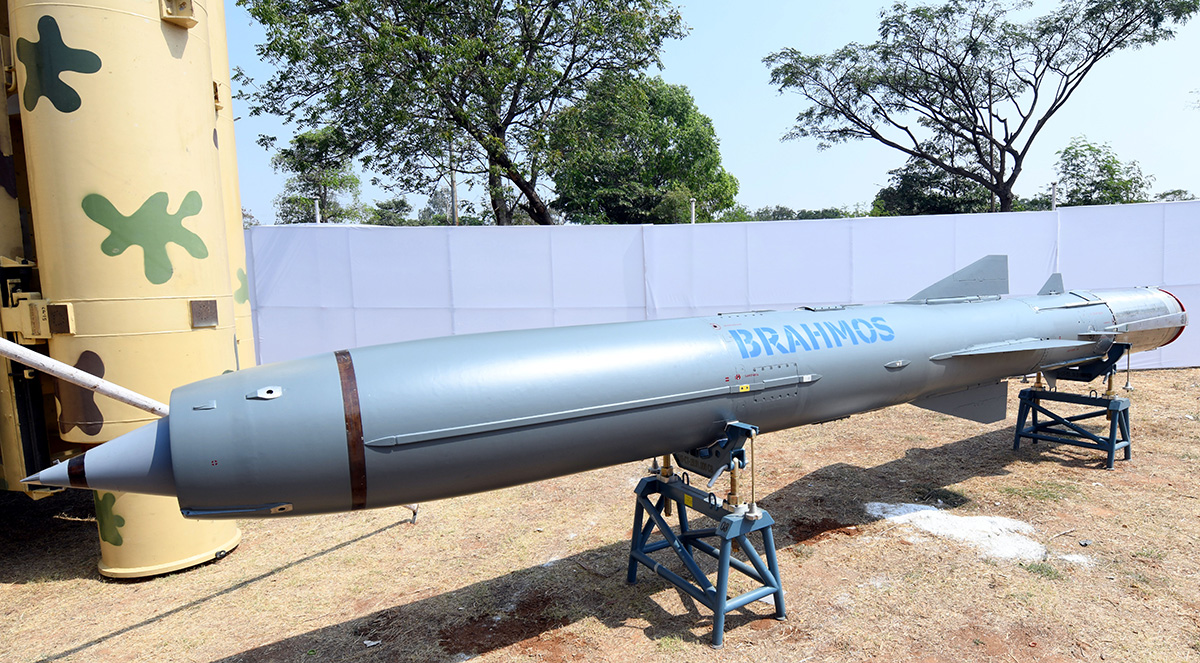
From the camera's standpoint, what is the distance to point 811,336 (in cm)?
527

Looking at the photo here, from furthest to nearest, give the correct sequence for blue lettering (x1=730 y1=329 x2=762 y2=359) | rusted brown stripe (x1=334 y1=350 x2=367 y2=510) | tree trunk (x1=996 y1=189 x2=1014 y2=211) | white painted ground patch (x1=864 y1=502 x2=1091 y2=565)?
tree trunk (x1=996 y1=189 x2=1014 y2=211)
white painted ground patch (x1=864 y1=502 x2=1091 y2=565)
blue lettering (x1=730 y1=329 x2=762 y2=359)
rusted brown stripe (x1=334 y1=350 x2=367 y2=510)

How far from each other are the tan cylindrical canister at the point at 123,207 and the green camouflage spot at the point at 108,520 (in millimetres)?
12

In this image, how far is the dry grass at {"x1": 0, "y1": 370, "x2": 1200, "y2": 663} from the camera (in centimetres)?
464

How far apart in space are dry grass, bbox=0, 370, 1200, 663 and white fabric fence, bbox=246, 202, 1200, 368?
193 inches

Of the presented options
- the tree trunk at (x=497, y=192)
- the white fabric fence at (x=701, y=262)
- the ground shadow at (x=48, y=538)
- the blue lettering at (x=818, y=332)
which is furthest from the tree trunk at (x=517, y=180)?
the blue lettering at (x=818, y=332)

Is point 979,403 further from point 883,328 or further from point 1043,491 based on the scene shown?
point 883,328

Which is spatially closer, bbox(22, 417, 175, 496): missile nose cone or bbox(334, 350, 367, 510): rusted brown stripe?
bbox(22, 417, 175, 496): missile nose cone

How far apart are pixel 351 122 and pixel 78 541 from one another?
53.1 feet

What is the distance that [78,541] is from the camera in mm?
6867

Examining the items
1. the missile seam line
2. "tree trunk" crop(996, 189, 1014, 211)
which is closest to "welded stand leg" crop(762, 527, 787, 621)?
the missile seam line

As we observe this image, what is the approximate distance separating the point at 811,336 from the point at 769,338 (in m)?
0.42

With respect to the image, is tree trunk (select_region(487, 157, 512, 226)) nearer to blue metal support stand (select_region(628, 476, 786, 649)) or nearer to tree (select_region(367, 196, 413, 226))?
blue metal support stand (select_region(628, 476, 786, 649))

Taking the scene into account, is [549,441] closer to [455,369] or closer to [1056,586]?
[455,369]

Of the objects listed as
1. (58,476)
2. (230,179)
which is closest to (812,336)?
(58,476)
